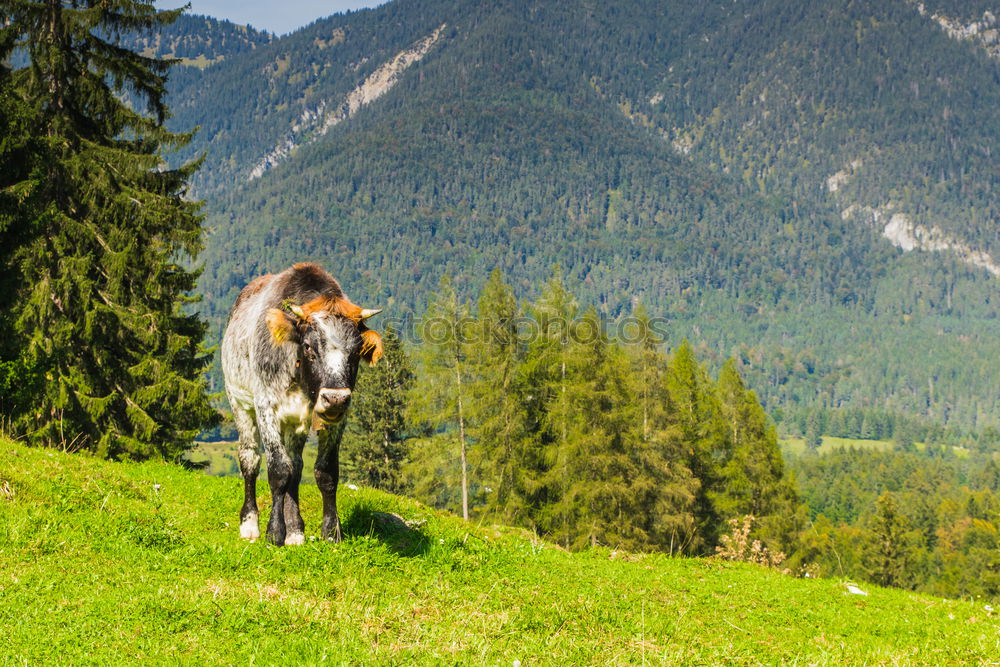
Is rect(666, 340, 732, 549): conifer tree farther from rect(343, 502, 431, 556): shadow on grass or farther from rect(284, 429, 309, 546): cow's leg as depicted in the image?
rect(284, 429, 309, 546): cow's leg

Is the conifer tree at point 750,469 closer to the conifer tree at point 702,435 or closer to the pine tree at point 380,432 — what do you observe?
the conifer tree at point 702,435

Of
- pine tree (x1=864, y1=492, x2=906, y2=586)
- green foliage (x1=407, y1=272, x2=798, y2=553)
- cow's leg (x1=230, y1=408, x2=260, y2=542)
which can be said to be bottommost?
pine tree (x1=864, y1=492, x2=906, y2=586)

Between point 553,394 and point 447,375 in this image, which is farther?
point 553,394

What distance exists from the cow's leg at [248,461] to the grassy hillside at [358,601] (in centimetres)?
34

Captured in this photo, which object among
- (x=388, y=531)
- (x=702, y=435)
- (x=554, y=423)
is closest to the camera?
(x=388, y=531)

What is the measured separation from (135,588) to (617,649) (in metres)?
4.45

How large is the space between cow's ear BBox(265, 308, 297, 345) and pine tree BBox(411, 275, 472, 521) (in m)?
28.3

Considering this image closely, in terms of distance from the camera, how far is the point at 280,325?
822cm

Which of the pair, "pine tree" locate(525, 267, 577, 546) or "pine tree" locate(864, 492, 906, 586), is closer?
"pine tree" locate(525, 267, 577, 546)

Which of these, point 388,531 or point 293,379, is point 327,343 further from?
point 388,531

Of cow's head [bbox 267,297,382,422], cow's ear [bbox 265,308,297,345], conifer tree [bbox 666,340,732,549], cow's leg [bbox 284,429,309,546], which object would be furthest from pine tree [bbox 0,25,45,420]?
conifer tree [bbox 666,340,732,549]

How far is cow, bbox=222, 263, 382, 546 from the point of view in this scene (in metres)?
7.88

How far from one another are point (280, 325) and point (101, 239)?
16.2m

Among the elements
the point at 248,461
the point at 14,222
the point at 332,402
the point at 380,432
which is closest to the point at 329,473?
the point at 248,461
